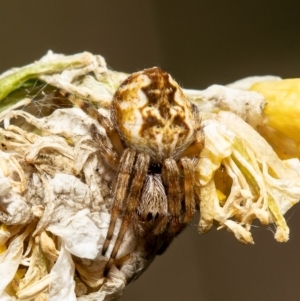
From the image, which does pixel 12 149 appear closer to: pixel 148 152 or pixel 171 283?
pixel 148 152

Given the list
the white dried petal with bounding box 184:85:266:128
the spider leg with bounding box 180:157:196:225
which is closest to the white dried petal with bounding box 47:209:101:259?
the spider leg with bounding box 180:157:196:225

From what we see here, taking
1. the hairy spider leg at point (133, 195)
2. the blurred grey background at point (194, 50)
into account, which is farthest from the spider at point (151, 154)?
the blurred grey background at point (194, 50)

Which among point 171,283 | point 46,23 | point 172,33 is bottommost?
point 171,283

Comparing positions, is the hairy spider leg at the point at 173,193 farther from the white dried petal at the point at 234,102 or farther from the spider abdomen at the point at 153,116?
the white dried petal at the point at 234,102

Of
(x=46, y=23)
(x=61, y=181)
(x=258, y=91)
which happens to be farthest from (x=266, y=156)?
(x=46, y=23)

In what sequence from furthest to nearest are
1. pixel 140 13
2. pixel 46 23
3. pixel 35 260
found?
pixel 140 13, pixel 46 23, pixel 35 260

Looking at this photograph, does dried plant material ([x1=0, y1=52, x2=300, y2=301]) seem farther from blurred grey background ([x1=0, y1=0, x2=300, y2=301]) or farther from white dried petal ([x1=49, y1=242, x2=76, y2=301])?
blurred grey background ([x1=0, y1=0, x2=300, y2=301])
